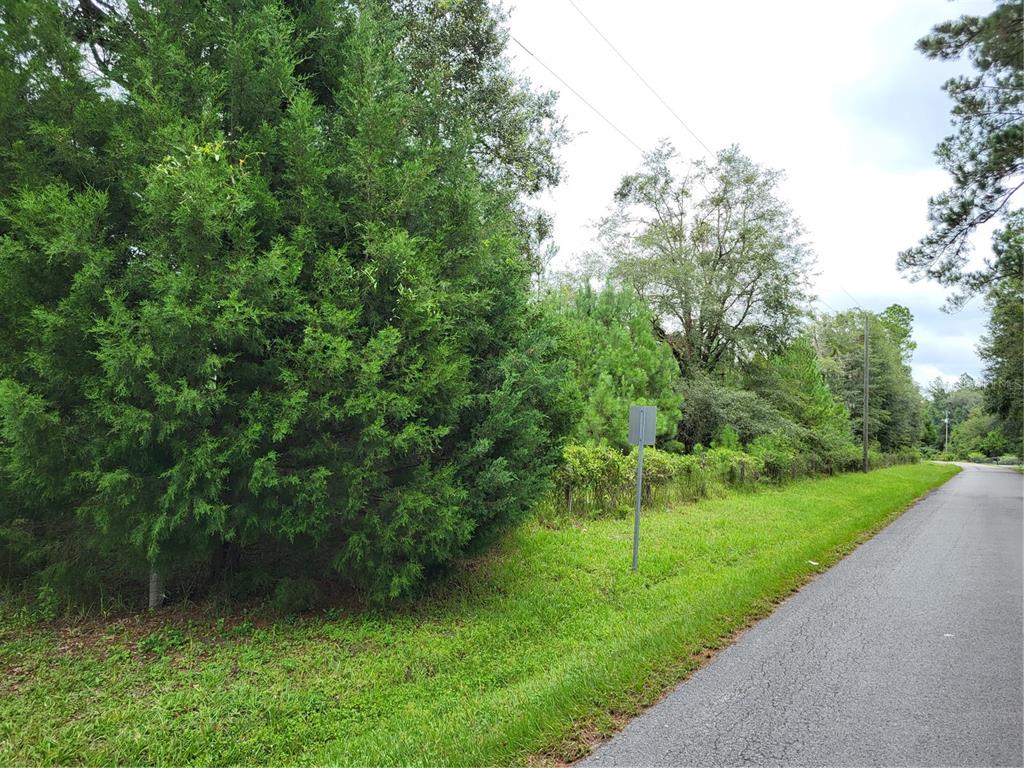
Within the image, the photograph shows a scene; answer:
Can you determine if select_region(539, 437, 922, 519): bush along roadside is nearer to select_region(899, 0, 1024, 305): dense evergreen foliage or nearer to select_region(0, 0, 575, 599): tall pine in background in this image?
select_region(0, 0, 575, 599): tall pine in background

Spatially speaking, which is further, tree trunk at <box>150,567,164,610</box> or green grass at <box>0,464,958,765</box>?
tree trunk at <box>150,567,164,610</box>

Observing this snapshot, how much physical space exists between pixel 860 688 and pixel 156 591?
5.50m

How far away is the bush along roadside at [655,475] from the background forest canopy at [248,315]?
2167 millimetres

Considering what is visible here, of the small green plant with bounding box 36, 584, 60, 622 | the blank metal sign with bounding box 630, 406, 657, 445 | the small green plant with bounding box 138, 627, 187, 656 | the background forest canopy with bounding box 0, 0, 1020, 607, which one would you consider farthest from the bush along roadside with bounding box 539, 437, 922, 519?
the small green plant with bounding box 36, 584, 60, 622

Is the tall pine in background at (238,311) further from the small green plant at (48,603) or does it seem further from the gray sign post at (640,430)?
the gray sign post at (640,430)

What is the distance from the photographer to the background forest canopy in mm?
4133

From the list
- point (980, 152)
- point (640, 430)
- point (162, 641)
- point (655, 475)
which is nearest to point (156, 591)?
point (162, 641)

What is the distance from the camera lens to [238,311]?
412cm

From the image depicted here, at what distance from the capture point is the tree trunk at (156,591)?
191 inches

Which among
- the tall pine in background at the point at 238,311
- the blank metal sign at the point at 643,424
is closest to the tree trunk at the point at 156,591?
→ the tall pine in background at the point at 238,311

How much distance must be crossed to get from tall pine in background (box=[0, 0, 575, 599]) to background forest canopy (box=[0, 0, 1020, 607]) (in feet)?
0.07

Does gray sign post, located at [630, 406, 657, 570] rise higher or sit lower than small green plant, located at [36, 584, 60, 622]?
higher

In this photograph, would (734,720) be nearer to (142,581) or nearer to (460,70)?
(142,581)

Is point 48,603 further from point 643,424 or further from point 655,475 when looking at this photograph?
point 655,475
